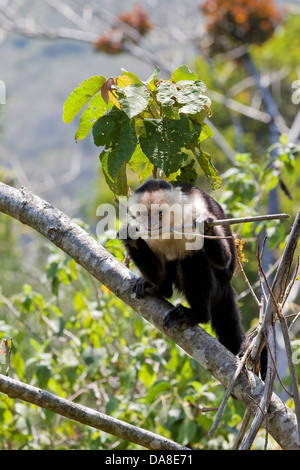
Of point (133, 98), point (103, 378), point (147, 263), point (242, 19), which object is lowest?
point (103, 378)

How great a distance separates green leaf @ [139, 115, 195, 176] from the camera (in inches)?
85.7

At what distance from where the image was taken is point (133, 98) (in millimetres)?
2084

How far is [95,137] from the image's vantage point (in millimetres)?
2178

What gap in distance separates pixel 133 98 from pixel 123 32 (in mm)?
8805

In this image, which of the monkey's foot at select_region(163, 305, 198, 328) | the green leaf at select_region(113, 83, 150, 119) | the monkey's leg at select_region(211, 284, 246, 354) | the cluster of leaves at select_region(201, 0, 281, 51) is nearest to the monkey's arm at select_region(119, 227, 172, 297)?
the monkey's foot at select_region(163, 305, 198, 328)

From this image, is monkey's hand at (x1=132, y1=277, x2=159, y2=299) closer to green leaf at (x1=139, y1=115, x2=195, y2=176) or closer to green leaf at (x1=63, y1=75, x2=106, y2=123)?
green leaf at (x1=139, y1=115, x2=195, y2=176)

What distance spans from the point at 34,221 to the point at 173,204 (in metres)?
0.61

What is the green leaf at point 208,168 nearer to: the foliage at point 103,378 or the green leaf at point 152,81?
the green leaf at point 152,81

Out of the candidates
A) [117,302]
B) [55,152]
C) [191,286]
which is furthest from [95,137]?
[55,152]

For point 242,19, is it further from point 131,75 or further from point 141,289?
point 141,289

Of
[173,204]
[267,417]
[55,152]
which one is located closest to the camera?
[267,417]

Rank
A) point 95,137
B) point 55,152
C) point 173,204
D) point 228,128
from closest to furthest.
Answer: point 95,137
point 173,204
point 228,128
point 55,152

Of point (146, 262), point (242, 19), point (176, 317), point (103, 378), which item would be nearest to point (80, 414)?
point (176, 317)
